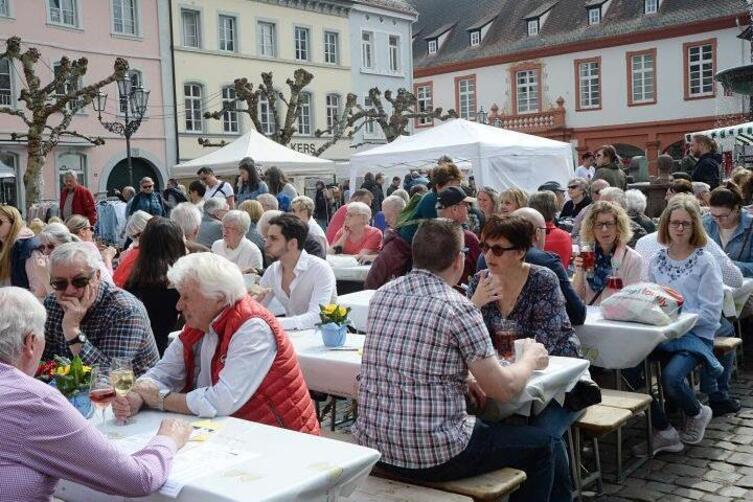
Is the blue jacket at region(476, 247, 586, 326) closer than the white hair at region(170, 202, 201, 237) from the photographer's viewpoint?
Yes

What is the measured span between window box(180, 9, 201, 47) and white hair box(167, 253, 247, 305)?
29.6 m

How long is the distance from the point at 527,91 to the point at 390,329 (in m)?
40.3

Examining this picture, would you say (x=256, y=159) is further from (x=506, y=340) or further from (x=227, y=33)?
(x=227, y=33)

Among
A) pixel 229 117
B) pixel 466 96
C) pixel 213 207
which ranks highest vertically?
pixel 466 96

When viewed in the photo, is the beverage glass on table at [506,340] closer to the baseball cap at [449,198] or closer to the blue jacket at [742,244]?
the baseball cap at [449,198]

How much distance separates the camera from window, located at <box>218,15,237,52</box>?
32531 millimetres

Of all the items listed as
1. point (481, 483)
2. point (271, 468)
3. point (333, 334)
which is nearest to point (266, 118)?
point (333, 334)

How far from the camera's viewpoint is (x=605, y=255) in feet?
20.0

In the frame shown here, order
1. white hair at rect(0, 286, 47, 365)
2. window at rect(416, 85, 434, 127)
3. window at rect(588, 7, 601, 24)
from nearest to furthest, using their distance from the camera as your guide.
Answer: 1. white hair at rect(0, 286, 47, 365)
2. window at rect(588, 7, 601, 24)
3. window at rect(416, 85, 434, 127)

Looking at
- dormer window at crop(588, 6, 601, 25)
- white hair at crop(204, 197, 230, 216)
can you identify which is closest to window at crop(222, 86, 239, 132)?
dormer window at crop(588, 6, 601, 25)

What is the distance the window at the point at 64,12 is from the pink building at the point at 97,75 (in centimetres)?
3

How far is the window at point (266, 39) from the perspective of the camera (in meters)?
33.8

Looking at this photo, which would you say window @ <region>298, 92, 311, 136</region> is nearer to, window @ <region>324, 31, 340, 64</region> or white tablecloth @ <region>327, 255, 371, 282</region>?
window @ <region>324, 31, 340, 64</region>

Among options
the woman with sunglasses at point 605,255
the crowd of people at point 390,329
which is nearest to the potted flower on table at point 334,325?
the crowd of people at point 390,329
